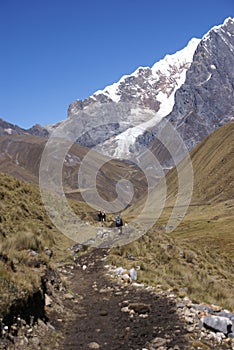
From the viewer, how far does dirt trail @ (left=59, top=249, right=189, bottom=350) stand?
12281 mm

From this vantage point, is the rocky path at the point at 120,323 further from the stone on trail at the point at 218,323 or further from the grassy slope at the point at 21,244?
the grassy slope at the point at 21,244

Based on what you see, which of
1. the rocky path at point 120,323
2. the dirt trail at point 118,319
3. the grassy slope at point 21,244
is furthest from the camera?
the grassy slope at point 21,244

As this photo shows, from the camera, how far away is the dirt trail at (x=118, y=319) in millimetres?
12281

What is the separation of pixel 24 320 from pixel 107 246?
15.7m

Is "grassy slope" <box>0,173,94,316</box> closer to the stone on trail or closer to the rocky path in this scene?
the rocky path

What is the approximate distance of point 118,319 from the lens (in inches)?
573

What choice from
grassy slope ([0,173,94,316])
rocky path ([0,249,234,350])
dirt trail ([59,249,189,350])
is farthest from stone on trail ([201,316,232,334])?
grassy slope ([0,173,94,316])

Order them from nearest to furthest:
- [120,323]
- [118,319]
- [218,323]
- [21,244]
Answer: [218,323]
[120,323]
[118,319]
[21,244]

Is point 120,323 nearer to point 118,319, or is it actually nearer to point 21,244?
point 118,319

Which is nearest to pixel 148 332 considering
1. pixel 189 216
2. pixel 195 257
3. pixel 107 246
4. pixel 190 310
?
pixel 190 310

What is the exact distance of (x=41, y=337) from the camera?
12.1 m

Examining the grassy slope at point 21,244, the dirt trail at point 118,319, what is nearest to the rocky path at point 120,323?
the dirt trail at point 118,319

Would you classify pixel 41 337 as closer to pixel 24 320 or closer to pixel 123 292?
pixel 24 320

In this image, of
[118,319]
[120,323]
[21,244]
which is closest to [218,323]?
[120,323]
